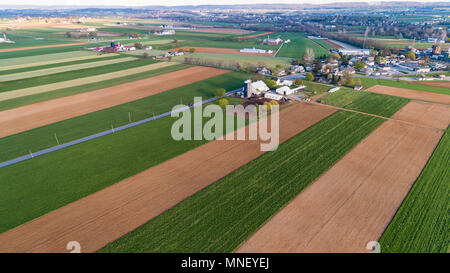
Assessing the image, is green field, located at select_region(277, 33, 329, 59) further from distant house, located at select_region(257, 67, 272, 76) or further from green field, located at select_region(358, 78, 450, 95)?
green field, located at select_region(358, 78, 450, 95)

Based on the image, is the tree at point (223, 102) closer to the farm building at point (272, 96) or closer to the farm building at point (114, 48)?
the farm building at point (272, 96)

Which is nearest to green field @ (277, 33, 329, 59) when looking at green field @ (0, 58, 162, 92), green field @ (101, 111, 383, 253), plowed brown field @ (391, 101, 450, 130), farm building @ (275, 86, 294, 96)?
farm building @ (275, 86, 294, 96)

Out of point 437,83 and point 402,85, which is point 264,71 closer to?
point 402,85

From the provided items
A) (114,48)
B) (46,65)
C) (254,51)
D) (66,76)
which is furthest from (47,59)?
(254,51)

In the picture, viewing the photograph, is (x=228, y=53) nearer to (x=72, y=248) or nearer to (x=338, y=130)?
(x=338, y=130)

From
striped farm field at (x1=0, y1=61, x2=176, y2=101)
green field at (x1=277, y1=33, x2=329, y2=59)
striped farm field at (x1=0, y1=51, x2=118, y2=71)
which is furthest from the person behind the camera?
green field at (x1=277, y1=33, x2=329, y2=59)

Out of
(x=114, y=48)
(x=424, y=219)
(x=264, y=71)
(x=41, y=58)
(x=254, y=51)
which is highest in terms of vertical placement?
(x=114, y=48)

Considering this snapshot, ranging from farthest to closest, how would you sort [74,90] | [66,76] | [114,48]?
[114,48] < [66,76] < [74,90]

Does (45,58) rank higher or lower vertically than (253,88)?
higher
